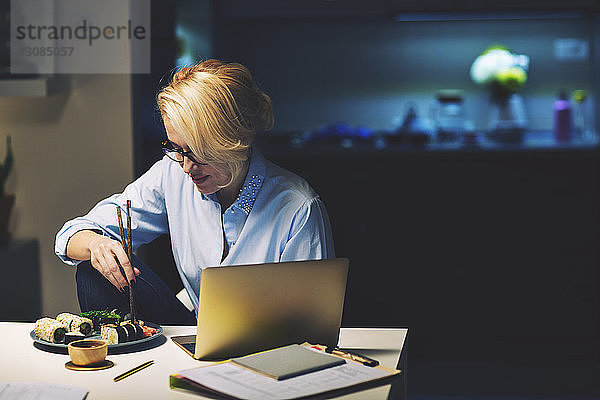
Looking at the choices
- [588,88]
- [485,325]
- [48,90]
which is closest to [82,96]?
[48,90]

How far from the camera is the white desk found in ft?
4.77

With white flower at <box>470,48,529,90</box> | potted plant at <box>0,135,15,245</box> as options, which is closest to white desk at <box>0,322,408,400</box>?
potted plant at <box>0,135,15,245</box>

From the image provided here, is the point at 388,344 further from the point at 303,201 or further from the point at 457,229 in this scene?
the point at 457,229

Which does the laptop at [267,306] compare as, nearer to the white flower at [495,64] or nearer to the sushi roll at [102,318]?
the sushi roll at [102,318]

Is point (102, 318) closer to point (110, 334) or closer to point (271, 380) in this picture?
point (110, 334)

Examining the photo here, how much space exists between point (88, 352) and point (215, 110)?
70 cm

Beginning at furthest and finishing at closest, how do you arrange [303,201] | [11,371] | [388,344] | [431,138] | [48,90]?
[431,138]
[48,90]
[303,201]
[388,344]
[11,371]

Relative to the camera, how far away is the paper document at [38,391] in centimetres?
140

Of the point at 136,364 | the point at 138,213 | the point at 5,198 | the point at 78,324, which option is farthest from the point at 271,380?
the point at 5,198

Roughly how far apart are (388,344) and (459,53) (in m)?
3.07

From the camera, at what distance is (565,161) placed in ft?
12.6

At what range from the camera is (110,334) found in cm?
169

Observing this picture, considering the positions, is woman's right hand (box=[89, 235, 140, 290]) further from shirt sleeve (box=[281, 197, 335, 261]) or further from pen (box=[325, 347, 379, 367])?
pen (box=[325, 347, 379, 367])

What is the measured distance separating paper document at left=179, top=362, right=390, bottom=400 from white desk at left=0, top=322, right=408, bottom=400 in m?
0.03
